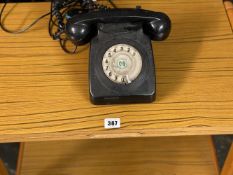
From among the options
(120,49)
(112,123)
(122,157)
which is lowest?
(122,157)

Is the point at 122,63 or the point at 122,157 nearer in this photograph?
the point at 122,63

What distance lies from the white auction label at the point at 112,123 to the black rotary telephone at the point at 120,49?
0.03 m

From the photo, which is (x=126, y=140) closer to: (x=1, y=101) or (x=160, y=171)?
(x=160, y=171)

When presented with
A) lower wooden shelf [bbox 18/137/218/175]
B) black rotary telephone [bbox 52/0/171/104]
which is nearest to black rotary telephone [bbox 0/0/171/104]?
black rotary telephone [bbox 52/0/171/104]

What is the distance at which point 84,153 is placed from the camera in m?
0.96

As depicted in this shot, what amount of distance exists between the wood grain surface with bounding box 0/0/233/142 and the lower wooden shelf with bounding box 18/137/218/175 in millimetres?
339

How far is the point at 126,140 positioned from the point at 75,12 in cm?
40

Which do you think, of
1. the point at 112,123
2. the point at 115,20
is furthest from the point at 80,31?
the point at 112,123

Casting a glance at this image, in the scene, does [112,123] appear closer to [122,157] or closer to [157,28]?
[157,28]

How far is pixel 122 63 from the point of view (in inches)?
25.0

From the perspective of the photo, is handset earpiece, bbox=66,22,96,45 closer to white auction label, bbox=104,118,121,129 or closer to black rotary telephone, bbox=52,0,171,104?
black rotary telephone, bbox=52,0,171,104

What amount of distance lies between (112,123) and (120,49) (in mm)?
130

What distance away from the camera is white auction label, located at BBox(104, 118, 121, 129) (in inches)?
24.1

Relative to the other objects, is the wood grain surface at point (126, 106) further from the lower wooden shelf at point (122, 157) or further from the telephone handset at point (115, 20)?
the lower wooden shelf at point (122, 157)
